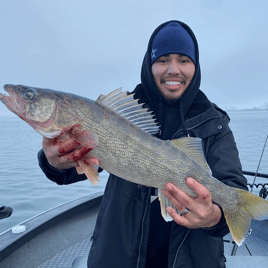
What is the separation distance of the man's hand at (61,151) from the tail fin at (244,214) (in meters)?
1.72

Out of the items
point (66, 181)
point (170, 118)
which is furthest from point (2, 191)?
point (170, 118)

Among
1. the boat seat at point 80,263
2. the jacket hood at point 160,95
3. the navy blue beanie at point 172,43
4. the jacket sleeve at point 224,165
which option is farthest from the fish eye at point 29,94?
the boat seat at point 80,263

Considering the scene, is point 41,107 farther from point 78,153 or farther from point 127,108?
point 127,108

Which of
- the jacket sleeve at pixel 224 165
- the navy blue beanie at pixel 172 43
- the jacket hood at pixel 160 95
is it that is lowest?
the jacket sleeve at pixel 224 165

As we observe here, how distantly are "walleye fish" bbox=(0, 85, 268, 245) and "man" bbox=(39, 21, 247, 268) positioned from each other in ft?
0.42

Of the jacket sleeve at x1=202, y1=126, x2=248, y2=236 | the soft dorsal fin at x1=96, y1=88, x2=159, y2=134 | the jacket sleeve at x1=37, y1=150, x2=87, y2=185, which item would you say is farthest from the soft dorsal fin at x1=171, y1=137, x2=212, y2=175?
the jacket sleeve at x1=37, y1=150, x2=87, y2=185

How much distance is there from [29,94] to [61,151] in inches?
29.5

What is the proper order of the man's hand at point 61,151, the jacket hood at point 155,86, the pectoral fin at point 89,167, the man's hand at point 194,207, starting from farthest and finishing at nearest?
the jacket hood at point 155,86
the pectoral fin at point 89,167
the man's hand at point 61,151
the man's hand at point 194,207

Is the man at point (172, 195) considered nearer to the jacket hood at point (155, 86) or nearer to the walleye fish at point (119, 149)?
the jacket hood at point (155, 86)

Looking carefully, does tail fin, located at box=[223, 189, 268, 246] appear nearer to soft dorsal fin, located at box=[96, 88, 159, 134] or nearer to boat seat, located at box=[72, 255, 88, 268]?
soft dorsal fin, located at box=[96, 88, 159, 134]

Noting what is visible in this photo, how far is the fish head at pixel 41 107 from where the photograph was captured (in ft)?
7.96

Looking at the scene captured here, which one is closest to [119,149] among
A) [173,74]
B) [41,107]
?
[41,107]

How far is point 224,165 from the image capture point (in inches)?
100

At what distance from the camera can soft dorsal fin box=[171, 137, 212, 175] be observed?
102 inches
